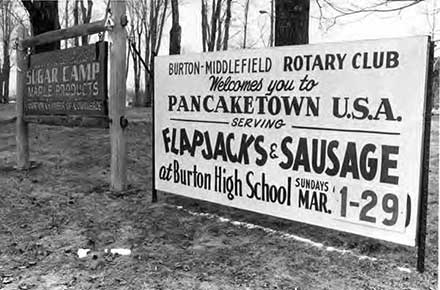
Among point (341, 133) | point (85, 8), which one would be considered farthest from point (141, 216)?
point (85, 8)

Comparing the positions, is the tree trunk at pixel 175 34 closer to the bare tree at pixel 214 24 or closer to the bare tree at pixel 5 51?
the bare tree at pixel 214 24

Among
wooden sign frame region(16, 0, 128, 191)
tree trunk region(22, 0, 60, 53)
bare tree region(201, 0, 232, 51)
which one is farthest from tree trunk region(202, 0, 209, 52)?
wooden sign frame region(16, 0, 128, 191)

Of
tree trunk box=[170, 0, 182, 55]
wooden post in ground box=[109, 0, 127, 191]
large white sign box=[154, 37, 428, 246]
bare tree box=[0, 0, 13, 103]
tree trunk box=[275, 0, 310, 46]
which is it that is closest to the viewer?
large white sign box=[154, 37, 428, 246]

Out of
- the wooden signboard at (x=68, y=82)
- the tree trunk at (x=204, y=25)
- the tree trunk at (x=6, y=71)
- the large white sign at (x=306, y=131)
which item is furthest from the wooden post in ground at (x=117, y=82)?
the tree trunk at (x=6, y=71)

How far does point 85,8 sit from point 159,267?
1120 inches

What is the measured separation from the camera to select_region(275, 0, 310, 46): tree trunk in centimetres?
493

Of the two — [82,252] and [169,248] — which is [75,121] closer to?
[82,252]

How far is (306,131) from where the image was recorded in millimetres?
3732

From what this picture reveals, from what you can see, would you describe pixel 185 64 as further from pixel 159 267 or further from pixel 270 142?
pixel 159 267

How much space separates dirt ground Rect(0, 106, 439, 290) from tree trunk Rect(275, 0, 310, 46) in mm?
1938

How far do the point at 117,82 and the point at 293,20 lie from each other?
2.10 m

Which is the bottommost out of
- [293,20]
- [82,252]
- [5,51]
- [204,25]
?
[82,252]

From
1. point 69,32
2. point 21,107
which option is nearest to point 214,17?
point 21,107

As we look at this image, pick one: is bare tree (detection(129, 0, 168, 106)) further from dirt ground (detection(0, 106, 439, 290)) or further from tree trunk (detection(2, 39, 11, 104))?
dirt ground (detection(0, 106, 439, 290))
